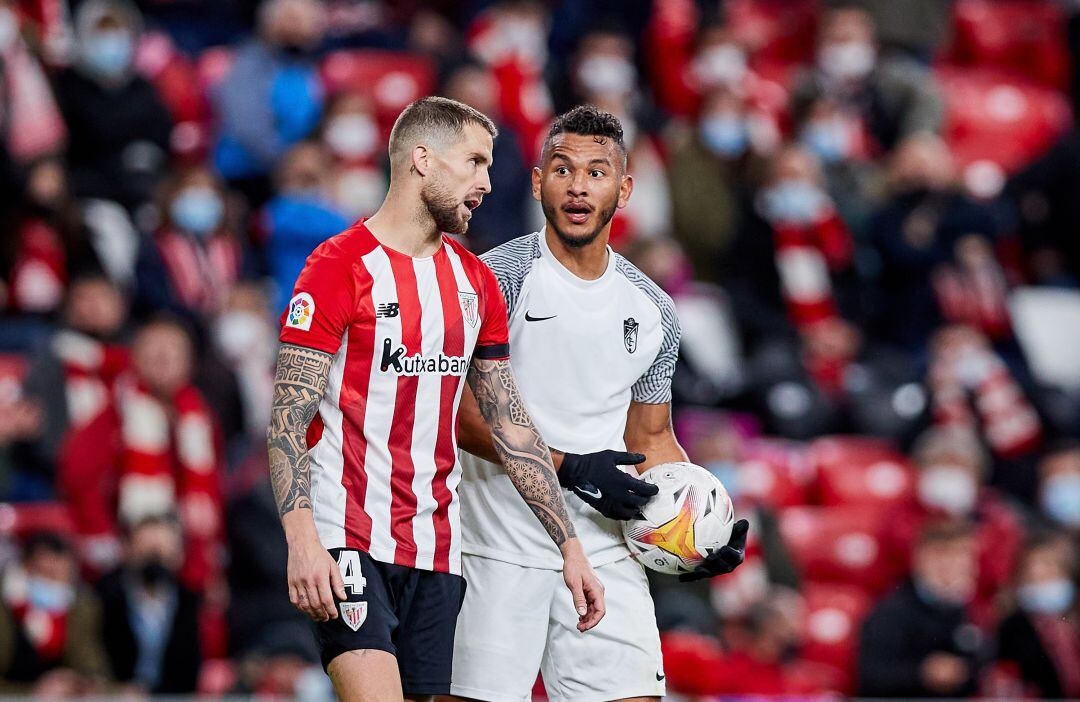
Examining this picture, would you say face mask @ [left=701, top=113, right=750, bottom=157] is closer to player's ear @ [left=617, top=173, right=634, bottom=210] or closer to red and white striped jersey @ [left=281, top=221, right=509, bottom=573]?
player's ear @ [left=617, top=173, right=634, bottom=210]

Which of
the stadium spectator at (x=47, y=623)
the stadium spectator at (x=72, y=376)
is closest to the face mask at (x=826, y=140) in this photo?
the stadium spectator at (x=72, y=376)

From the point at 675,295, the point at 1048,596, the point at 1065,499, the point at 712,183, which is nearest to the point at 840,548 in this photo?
the point at 1048,596

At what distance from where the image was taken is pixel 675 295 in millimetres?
11414

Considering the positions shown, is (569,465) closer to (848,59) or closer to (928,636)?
(928,636)

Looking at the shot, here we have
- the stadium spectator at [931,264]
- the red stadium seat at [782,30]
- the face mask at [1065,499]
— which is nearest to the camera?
the face mask at [1065,499]

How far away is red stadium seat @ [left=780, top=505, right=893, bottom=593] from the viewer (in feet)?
34.8

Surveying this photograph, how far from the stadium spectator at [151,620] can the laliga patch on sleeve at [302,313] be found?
4.39 metres

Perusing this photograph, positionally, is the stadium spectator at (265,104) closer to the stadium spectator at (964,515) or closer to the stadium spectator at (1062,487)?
the stadium spectator at (964,515)

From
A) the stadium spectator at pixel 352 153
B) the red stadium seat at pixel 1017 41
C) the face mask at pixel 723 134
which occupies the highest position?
the red stadium seat at pixel 1017 41

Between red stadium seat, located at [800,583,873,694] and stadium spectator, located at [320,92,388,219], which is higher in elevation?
stadium spectator, located at [320,92,388,219]

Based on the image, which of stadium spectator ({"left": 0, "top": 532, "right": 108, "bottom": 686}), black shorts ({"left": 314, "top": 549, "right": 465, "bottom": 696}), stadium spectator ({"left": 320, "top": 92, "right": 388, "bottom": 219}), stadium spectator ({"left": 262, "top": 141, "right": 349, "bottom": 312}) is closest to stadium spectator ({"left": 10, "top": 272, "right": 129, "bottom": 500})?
stadium spectator ({"left": 0, "top": 532, "right": 108, "bottom": 686})

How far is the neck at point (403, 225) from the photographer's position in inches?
194

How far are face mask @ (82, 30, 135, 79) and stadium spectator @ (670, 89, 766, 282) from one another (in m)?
3.88

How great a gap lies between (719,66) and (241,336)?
4.88 metres
